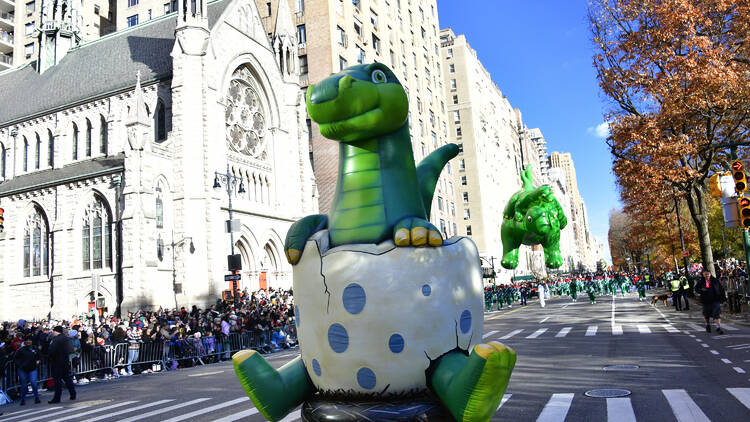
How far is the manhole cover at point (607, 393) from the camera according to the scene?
7.72 metres

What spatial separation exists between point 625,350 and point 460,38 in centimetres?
6604

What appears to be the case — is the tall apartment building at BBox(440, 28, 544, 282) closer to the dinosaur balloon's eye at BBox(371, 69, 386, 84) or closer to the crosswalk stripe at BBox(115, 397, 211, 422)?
the crosswalk stripe at BBox(115, 397, 211, 422)

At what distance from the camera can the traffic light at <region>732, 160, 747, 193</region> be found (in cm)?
1260

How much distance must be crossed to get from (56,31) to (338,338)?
162 feet

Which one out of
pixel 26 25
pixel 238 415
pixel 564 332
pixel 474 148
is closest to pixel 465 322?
pixel 238 415

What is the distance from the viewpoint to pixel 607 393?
7895mm

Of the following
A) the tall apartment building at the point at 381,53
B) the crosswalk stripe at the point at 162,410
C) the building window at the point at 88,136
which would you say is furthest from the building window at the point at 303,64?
the crosswalk stripe at the point at 162,410

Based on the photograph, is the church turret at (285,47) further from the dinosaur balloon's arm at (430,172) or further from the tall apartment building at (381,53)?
the dinosaur balloon's arm at (430,172)

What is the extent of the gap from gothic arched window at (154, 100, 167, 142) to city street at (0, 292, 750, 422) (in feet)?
61.8

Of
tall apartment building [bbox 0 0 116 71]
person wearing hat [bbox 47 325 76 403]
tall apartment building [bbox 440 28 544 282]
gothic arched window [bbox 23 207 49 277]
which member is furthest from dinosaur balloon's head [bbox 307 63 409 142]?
tall apartment building [bbox 440 28 544 282]

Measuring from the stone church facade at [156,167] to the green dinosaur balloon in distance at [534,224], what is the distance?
58.8 ft

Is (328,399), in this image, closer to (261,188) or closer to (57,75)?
(261,188)

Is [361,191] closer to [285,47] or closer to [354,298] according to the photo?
[354,298]

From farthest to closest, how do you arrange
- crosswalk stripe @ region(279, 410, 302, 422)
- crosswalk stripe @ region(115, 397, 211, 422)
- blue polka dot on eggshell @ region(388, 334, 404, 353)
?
crosswalk stripe @ region(115, 397, 211, 422) → crosswalk stripe @ region(279, 410, 302, 422) → blue polka dot on eggshell @ region(388, 334, 404, 353)
